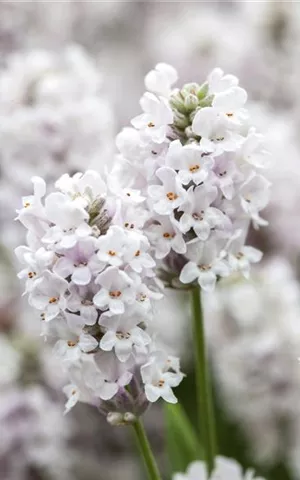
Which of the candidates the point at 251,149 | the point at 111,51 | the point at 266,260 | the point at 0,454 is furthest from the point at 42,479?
the point at 111,51

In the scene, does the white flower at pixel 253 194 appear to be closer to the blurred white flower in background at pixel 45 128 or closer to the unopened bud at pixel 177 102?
the unopened bud at pixel 177 102

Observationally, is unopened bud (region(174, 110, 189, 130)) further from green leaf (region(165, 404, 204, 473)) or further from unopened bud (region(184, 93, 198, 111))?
green leaf (region(165, 404, 204, 473))

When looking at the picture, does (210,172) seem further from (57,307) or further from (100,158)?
(100,158)

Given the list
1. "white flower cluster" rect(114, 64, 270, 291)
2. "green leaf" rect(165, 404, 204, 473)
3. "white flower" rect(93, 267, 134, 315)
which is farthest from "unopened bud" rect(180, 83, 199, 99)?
"green leaf" rect(165, 404, 204, 473)

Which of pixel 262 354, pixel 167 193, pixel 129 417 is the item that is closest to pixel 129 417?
pixel 129 417

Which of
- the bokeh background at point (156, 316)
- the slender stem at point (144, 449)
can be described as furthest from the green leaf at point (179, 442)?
the slender stem at point (144, 449)

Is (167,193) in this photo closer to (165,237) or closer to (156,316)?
(165,237)
